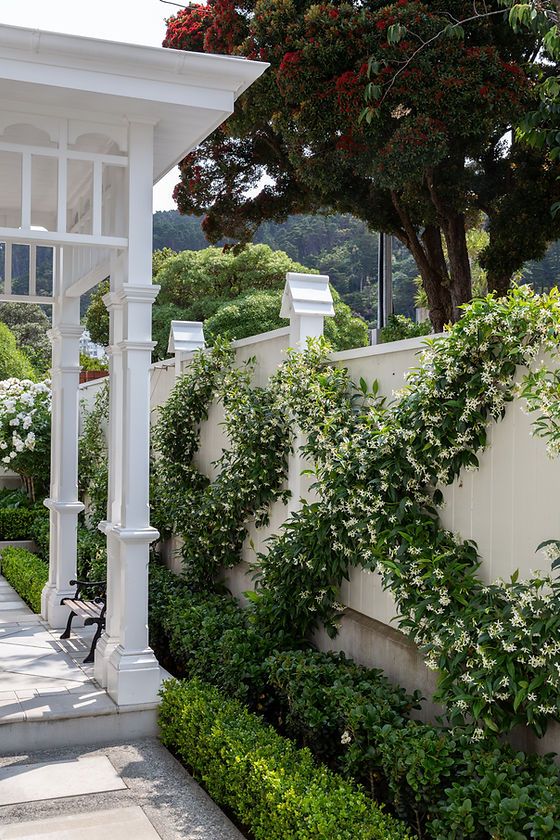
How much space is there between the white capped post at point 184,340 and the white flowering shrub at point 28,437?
4469 millimetres

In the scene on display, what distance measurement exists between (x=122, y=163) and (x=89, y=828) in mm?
3322

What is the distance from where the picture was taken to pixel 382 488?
3.80 meters

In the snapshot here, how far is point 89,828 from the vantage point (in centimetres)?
353

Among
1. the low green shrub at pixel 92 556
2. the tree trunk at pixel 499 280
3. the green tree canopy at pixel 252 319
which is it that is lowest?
the low green shrub at pixel 92 556

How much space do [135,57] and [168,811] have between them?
3.59 metres

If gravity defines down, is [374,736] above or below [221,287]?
below

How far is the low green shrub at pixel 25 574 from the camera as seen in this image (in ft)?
24.5

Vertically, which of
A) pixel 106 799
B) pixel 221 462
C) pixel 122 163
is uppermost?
pixel 122 163

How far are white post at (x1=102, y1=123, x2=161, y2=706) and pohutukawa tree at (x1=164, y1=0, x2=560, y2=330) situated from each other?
13.4 feet

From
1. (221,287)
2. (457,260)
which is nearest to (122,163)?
(457,260)

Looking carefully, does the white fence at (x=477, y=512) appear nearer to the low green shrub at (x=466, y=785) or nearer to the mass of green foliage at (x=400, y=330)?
the low green shrub at (x=466, y=785)

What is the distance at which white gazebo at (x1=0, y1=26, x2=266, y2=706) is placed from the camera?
4.38 metres

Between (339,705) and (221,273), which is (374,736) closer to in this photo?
(339,705)

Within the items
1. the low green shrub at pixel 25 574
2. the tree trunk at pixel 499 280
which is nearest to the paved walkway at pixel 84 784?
the low green shrub at pixel 25 574
